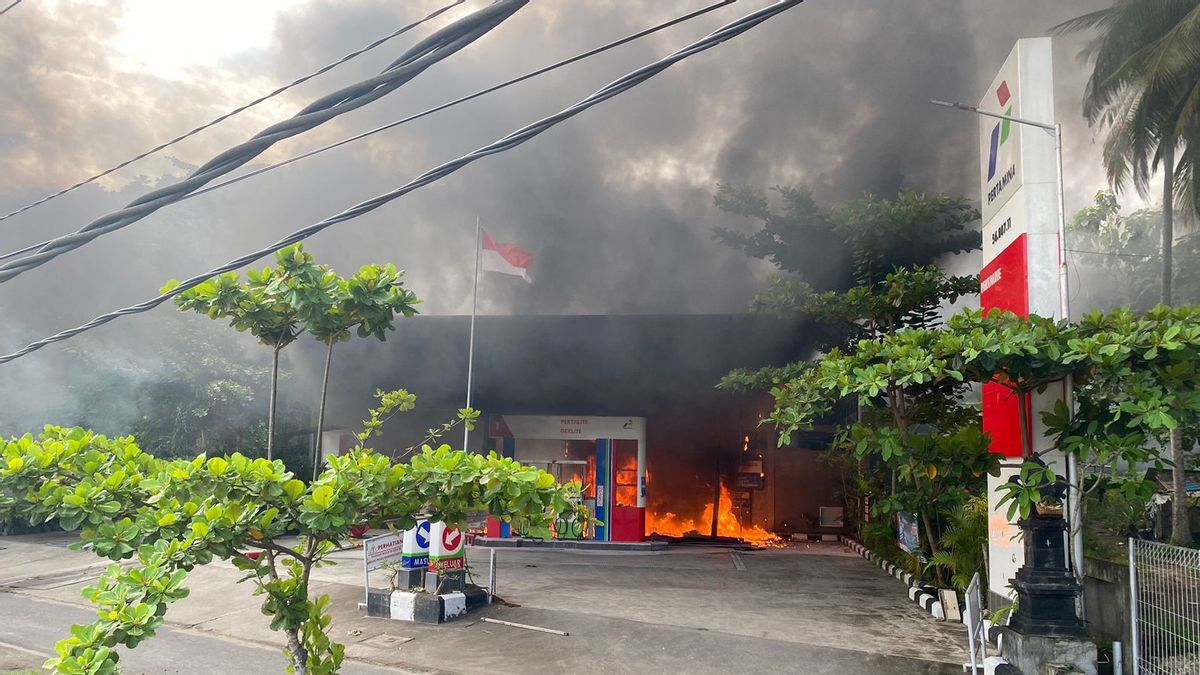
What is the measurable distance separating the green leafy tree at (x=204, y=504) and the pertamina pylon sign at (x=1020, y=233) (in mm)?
6038

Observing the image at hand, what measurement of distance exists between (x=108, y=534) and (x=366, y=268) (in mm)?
2120

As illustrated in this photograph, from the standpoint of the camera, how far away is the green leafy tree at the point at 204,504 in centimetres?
325

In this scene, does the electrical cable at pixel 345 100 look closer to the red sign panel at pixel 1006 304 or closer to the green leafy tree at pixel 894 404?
the green leafy tree at pixel 894 404

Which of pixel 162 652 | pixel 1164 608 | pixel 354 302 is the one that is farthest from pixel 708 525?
pixel 354 302

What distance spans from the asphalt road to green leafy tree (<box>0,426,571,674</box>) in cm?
Answer: 442

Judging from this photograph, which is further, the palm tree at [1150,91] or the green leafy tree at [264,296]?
the palm tree at [1150,91]

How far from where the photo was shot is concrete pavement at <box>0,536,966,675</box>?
→ 805 cm

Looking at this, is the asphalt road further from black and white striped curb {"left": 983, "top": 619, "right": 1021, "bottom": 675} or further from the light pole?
the light pole

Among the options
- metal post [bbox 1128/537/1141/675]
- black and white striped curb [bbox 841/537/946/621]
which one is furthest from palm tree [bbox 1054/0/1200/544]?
metal post [bbox 1128/537/1141/675]

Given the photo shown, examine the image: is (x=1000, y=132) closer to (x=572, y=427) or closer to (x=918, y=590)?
(x=918, y=590)

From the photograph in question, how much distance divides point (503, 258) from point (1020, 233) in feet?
31.0

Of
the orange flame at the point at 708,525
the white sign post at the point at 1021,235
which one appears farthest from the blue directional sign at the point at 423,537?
the orange flame at the point at 708,525

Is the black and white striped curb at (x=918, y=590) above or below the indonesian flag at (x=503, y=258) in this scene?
below

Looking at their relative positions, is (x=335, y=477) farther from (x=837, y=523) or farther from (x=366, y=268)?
(x=837, y=523)
